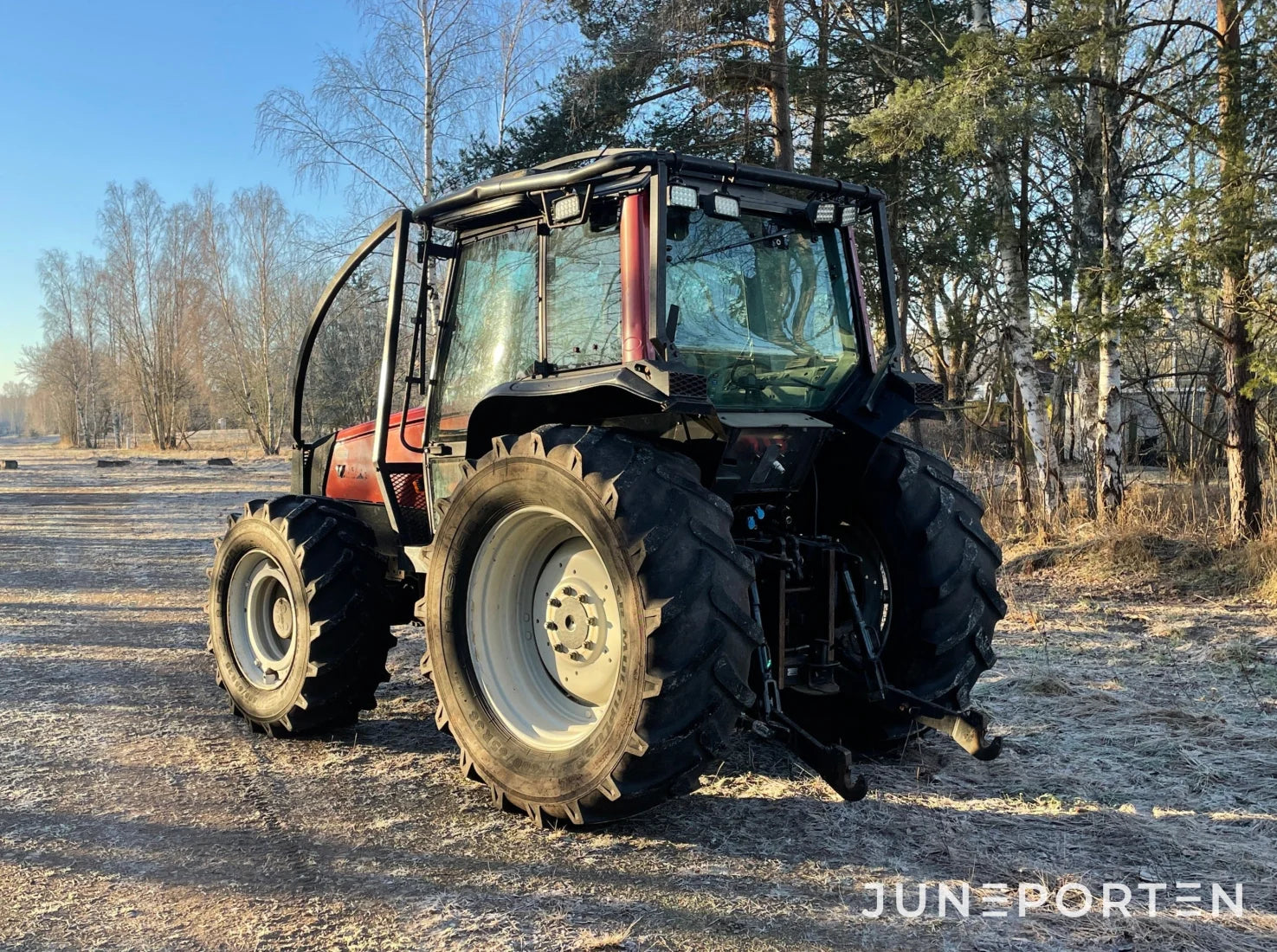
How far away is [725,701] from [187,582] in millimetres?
7718

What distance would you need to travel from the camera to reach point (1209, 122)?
27.0 feet

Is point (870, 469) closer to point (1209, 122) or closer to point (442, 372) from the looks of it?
point (442, 372)

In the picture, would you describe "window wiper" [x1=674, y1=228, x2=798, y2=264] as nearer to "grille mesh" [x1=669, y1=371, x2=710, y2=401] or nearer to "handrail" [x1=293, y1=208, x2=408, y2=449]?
"grille mesh" [x1=669, y1=371, x2=710, y2=401]

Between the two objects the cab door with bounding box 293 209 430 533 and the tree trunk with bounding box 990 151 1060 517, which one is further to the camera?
the tree trunk with bounding box 990 151 1060 517

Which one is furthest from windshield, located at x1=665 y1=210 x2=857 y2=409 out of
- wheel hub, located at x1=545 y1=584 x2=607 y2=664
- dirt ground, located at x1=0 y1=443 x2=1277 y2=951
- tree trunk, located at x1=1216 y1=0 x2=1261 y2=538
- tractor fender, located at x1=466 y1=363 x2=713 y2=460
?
tree trunk, located at x1=1216 y1=0 x2=1261 y2=538

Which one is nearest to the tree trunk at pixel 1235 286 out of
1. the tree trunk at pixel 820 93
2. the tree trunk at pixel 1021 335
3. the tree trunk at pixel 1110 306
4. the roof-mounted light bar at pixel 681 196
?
the tree trunk at pixel 1110 306

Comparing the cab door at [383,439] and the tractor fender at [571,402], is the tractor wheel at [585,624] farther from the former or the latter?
the cab door at [383,439]

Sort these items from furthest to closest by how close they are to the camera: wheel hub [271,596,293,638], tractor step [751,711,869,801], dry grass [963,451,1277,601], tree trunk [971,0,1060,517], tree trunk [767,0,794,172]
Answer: tree trunk [767,0,794,172], tree trunk [971,0,1060,517], dry grass [963,451,1277,601], wheel hub [271,596,293,638], tractor step [751,711,869,801]

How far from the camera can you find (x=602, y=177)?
362cm

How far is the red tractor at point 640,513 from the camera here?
10.3 ft

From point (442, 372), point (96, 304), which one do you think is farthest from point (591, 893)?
point (96, 304)

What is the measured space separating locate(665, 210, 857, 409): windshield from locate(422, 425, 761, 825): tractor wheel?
0.57m

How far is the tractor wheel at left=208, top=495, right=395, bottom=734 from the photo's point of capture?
4.39m

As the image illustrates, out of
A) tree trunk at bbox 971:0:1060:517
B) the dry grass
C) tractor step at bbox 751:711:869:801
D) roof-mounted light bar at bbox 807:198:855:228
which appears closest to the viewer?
tractor step at bbox 751:711:869:801
